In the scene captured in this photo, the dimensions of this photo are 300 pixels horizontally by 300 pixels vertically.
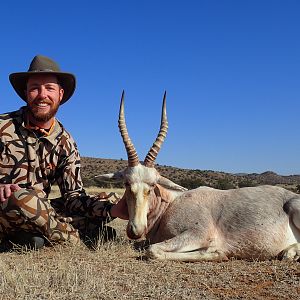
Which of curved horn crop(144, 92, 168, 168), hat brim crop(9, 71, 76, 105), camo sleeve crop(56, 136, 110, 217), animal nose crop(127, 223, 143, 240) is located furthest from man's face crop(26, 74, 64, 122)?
animal nose crop(127, 223, 143, 240)

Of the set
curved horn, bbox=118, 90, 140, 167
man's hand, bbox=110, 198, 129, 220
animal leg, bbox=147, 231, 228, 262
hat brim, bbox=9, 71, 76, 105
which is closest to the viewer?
animal leg, bbox=147, 231, 228, 262

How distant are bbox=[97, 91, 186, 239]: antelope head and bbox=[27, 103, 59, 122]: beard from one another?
95 cm

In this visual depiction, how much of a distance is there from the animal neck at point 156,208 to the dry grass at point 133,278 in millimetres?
615

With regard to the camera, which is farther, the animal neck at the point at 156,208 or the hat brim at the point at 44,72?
the hat brim at the point at 44,72

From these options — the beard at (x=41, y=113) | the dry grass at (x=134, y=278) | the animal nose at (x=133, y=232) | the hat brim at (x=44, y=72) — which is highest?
the hat brim at (x=44, y=72)

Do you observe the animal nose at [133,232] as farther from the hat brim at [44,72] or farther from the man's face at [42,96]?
the hat brim at [44,72]

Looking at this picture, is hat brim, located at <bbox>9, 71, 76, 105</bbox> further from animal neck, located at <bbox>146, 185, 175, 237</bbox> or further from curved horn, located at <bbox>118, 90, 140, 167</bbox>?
animal neck, located at <bbox>146, 185, 175, 237</bbox>

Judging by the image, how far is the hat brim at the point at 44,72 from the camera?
6.47 m

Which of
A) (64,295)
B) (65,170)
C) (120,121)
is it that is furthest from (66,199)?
(64,295)

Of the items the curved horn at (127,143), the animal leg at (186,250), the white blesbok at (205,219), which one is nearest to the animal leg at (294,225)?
the white blesbok at (205,219)

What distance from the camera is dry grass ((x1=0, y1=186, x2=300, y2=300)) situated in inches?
154

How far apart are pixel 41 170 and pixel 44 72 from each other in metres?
1.25

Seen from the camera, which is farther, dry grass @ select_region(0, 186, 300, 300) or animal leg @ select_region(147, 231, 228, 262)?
animal leg @ select_region(147, 231, 228, 262)

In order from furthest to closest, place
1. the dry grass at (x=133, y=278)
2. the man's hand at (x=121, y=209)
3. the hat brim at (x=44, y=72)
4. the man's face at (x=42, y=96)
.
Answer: the hat brim at (x=44, y=72) → the man's face at (x=42, y=96) → the man's hand at (x=121, y=209) → the dry grass at (x=133, y=278)
